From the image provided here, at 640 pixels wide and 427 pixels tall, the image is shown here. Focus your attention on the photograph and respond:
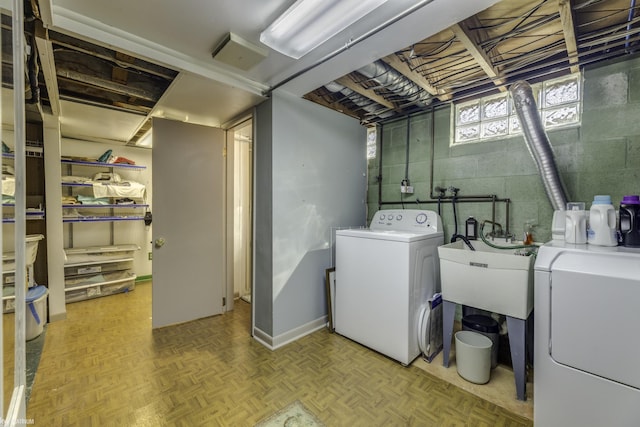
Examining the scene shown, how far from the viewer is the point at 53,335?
2.62 metres

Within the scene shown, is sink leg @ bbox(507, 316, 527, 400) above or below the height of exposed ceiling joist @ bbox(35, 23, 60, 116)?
below

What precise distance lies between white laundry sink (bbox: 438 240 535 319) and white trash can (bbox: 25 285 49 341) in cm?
369

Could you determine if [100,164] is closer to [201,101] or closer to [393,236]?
[201,101]

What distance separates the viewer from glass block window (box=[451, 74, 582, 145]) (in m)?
2.15

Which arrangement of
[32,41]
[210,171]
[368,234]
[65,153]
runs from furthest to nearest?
[65,153], [210,171], [368,234], [32,41]

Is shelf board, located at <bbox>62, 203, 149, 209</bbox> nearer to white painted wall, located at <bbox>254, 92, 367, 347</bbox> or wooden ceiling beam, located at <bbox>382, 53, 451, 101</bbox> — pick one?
white painted wall, located at <bbox>254, 92, 367, 347</bbox>

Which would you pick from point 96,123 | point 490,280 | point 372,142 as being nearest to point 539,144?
point 490,280

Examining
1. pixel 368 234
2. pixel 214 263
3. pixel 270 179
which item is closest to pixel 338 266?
pixel 368 234

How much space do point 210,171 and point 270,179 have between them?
3.42 feet

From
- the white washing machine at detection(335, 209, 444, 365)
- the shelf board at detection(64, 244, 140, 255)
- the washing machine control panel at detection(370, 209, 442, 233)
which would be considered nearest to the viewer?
the white washing machine at detection(335, 209, 444, 365)

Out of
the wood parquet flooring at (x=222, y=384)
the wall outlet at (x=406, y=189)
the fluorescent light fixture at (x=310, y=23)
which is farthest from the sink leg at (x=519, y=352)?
the fluorescent light fixture at (x=310, y=23)

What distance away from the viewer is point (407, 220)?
2.85 m

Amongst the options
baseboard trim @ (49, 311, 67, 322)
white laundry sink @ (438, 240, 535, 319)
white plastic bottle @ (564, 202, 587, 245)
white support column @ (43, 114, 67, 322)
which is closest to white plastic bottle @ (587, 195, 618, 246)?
white plastic bottle @ (564, 202, 587, 245)

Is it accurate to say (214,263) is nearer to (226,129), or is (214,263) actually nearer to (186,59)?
(226,129)
